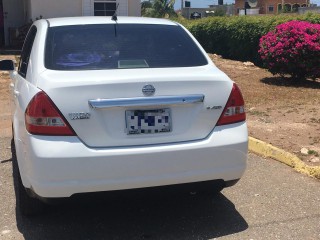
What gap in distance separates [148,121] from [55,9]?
15.8m

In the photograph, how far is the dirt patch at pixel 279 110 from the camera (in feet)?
21.7

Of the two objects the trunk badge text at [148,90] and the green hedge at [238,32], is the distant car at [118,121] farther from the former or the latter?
the green hedge at [238,32]

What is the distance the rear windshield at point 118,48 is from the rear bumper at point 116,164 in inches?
28.1

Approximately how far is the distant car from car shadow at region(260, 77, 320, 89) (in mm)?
7762

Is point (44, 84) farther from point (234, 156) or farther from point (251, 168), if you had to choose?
point (251, 168)

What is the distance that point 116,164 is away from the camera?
3.49 metres

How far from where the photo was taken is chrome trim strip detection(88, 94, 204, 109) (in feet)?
11.4

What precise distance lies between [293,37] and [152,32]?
7840 mm

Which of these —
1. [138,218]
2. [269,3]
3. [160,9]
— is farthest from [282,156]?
[269,3]

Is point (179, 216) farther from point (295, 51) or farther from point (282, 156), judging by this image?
point (295, 51)

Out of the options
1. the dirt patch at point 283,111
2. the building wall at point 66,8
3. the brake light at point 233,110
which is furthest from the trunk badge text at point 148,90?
the building wall at point 66,8

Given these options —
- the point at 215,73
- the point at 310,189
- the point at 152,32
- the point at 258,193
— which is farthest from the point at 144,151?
the point at 310,189

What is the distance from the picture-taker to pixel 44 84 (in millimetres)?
3566

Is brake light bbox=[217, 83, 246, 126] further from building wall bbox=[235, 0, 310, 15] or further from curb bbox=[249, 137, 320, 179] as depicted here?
building wall bbox=[235, 0, 310, 15]
